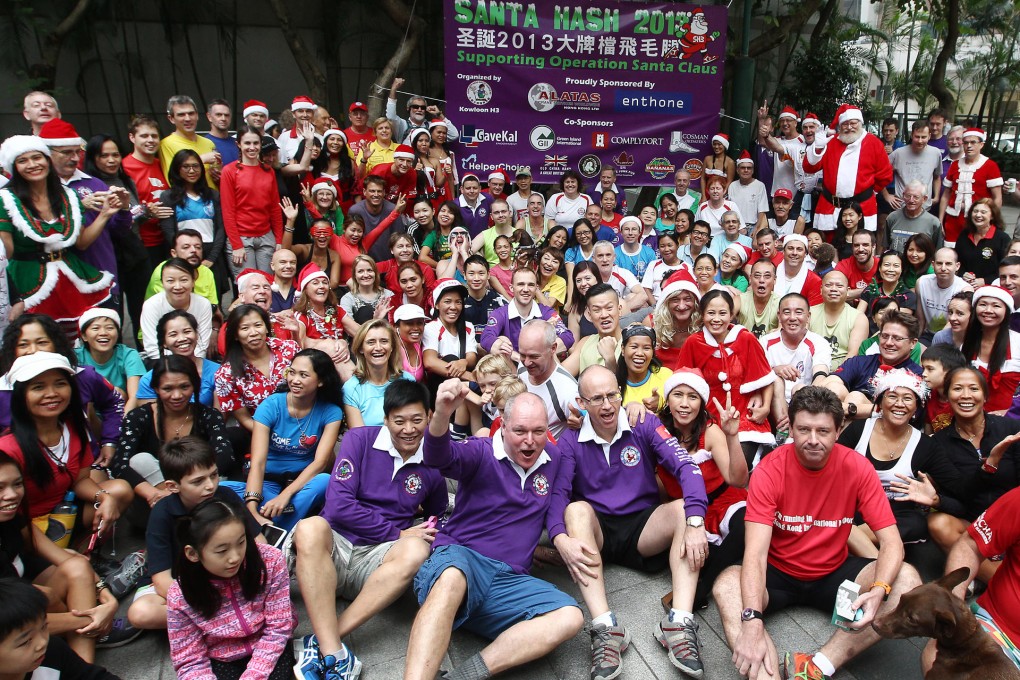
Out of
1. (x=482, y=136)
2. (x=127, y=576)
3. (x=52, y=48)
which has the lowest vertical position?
(x=127, y=576)

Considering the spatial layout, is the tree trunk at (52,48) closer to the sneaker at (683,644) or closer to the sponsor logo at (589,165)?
the sponsor logo at (589,165)

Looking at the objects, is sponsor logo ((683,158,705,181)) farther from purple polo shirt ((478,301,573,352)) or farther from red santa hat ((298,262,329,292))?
red santa hat ((298,262,329,292))

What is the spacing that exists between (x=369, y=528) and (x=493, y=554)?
625mm

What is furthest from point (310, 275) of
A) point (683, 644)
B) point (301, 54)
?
point (301, 54)

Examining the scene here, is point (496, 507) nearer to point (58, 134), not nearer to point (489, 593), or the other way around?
point (489, 593)

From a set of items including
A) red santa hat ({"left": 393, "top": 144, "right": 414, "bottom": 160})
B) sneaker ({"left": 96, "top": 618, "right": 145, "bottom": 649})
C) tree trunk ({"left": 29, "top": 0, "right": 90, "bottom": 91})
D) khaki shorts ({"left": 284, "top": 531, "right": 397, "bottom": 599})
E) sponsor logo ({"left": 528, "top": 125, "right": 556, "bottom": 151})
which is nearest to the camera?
sneaker ({"left": 96, "top": 618, "right": 145, "bottom": 649})

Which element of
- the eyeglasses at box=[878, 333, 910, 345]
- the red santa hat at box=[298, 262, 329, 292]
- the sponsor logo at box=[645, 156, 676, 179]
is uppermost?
the sponsor logo at box=[645, 156, 676, 179]

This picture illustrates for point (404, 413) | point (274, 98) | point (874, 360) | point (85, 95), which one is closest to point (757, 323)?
point (874, 360)

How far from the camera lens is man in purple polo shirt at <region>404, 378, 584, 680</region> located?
2863mm

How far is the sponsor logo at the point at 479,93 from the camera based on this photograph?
870 centimetres

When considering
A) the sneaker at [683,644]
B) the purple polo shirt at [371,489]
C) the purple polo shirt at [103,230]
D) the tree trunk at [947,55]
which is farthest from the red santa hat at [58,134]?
the tree trunk at [947,55]

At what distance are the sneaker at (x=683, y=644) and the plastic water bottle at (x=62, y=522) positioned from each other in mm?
2857

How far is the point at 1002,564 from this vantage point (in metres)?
2.96

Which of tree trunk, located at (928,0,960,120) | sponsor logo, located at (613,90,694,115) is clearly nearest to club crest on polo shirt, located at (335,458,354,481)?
sponsor logo, located at (613,90,694,115)
